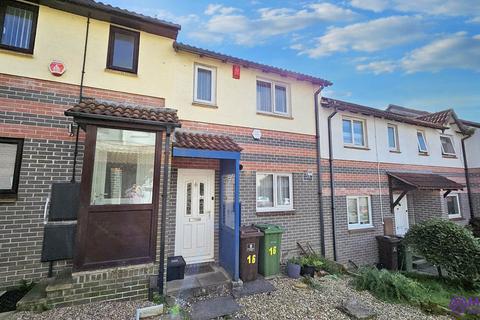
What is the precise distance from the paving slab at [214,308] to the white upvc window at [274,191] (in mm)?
2914

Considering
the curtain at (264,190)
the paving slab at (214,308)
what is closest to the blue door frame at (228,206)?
the paving slab at (214,308)

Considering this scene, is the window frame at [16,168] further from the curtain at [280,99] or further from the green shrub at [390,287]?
the green shrub at [390,287]

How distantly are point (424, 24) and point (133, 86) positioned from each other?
12.6m

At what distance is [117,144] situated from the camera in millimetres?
4418

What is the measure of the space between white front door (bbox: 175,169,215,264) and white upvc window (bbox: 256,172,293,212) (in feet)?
5.33

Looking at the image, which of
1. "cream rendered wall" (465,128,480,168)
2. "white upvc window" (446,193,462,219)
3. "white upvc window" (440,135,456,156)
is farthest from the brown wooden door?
"cream rendered wall" (465,128,480,168)

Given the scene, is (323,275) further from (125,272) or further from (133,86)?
(133,86)

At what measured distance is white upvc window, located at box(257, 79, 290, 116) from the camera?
7.61 m

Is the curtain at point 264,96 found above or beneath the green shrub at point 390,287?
above

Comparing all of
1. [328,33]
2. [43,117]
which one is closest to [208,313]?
[43,117]

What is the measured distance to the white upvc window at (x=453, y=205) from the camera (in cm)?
1210

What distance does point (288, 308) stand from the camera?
13.9ft

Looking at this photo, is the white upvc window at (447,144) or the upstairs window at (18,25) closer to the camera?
the upstairs window at (18,25)

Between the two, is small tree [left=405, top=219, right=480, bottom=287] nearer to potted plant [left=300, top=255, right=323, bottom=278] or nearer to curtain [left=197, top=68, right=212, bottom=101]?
potted plant [left=300, top=255, right=323, bottom=278]
